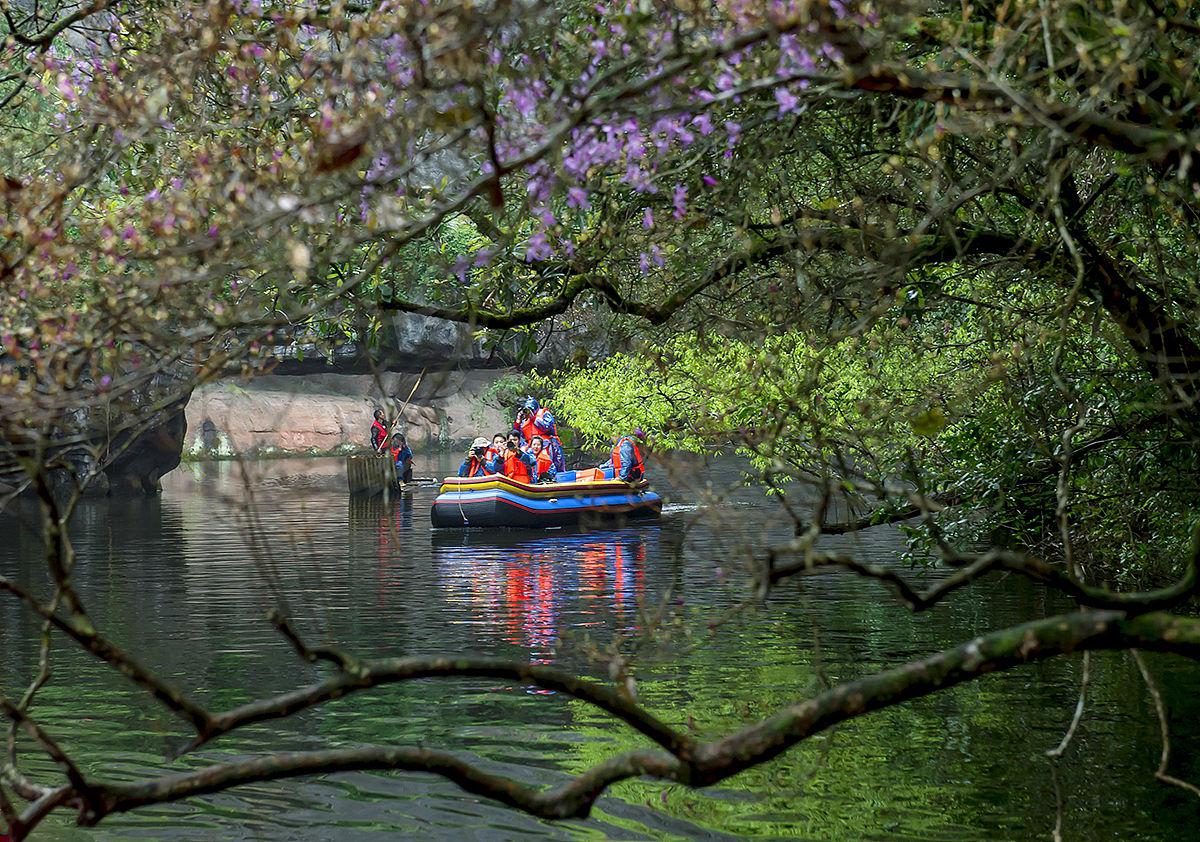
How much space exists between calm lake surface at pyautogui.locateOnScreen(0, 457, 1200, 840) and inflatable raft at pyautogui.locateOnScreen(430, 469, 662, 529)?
5.56 meters

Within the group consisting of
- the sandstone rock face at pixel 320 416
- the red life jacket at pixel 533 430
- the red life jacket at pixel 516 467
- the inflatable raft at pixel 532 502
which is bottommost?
the inflatable raft at pixel 532 502

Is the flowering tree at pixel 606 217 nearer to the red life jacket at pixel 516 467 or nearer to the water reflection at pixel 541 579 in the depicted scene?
the water reflection at pixel 541 579

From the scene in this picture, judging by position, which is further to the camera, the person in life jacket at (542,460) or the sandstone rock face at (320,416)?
the sandstone rock face at (320,416)

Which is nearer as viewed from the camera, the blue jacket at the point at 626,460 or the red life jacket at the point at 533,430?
the blue jacket at the point at 626,460

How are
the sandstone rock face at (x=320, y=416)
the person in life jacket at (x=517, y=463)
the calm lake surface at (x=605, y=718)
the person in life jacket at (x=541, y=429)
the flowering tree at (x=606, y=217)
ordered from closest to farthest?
the flowering tree at (x=606, y=217), the calm lake surface at (x=605, y=718), the person in life jacket at (x=517, y=463), the person in life jacket at (x=541, y=429), the sandstone rock face at (x=320, y=416)

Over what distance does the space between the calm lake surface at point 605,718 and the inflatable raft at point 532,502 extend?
219 inches

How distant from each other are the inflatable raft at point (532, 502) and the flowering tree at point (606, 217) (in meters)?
13.9

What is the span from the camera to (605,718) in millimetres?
10320

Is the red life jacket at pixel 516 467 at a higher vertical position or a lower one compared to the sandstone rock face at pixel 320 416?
lower

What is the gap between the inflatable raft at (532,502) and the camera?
25.3 meters

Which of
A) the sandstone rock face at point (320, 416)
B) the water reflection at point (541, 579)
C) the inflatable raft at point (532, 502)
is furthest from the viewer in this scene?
the sandstone rock face at point (320, 416)

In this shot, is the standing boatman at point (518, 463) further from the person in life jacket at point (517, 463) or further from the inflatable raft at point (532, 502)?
the inflatable raft at point (532, 502)

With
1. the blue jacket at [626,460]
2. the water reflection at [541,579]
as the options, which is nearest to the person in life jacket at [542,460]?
the blue jacket at [626,460]

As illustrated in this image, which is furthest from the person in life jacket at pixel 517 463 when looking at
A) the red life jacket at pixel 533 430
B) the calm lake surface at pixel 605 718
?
the calm lake surface at pixel 605 718
